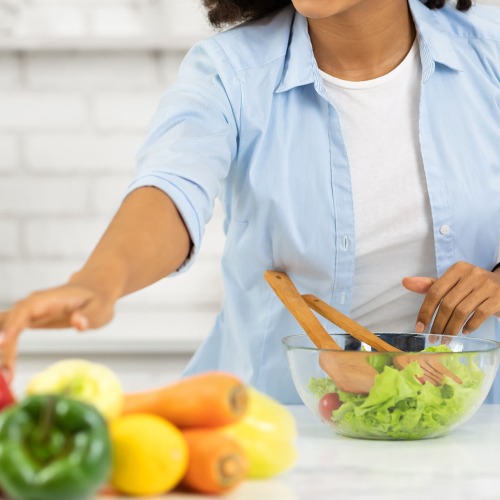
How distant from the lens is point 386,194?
1612 mm

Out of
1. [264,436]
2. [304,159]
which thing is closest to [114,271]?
[264,436]

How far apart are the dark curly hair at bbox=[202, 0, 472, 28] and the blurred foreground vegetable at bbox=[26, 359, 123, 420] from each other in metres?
1.03

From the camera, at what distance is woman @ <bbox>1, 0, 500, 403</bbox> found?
1.58m

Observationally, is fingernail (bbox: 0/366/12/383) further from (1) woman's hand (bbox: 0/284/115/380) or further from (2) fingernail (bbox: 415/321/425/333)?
(2) fingernail (bbox: 415/321/425/333)

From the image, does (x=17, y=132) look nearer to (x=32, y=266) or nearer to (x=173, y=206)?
(x=32, y=266)

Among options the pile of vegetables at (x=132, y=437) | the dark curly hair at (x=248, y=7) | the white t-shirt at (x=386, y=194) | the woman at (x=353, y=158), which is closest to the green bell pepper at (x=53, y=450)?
the pile of vegetables at (x=132, y=437)

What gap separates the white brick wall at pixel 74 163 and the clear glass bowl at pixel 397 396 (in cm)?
138

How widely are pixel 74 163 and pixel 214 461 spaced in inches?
73.0

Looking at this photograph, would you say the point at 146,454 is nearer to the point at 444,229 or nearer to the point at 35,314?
the point at 35,314

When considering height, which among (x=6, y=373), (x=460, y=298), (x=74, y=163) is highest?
(x=6, y=373)

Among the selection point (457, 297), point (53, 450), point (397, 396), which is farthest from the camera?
point (457, 297)

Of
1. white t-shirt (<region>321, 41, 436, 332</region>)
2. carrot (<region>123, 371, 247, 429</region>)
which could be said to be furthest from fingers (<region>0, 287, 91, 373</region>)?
white t-shirt (<region>321, 41, 436, 332</region>)

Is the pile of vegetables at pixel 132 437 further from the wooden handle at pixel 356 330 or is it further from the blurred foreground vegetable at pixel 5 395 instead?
the wooden handle at pixel 356 330

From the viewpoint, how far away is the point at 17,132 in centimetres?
260
